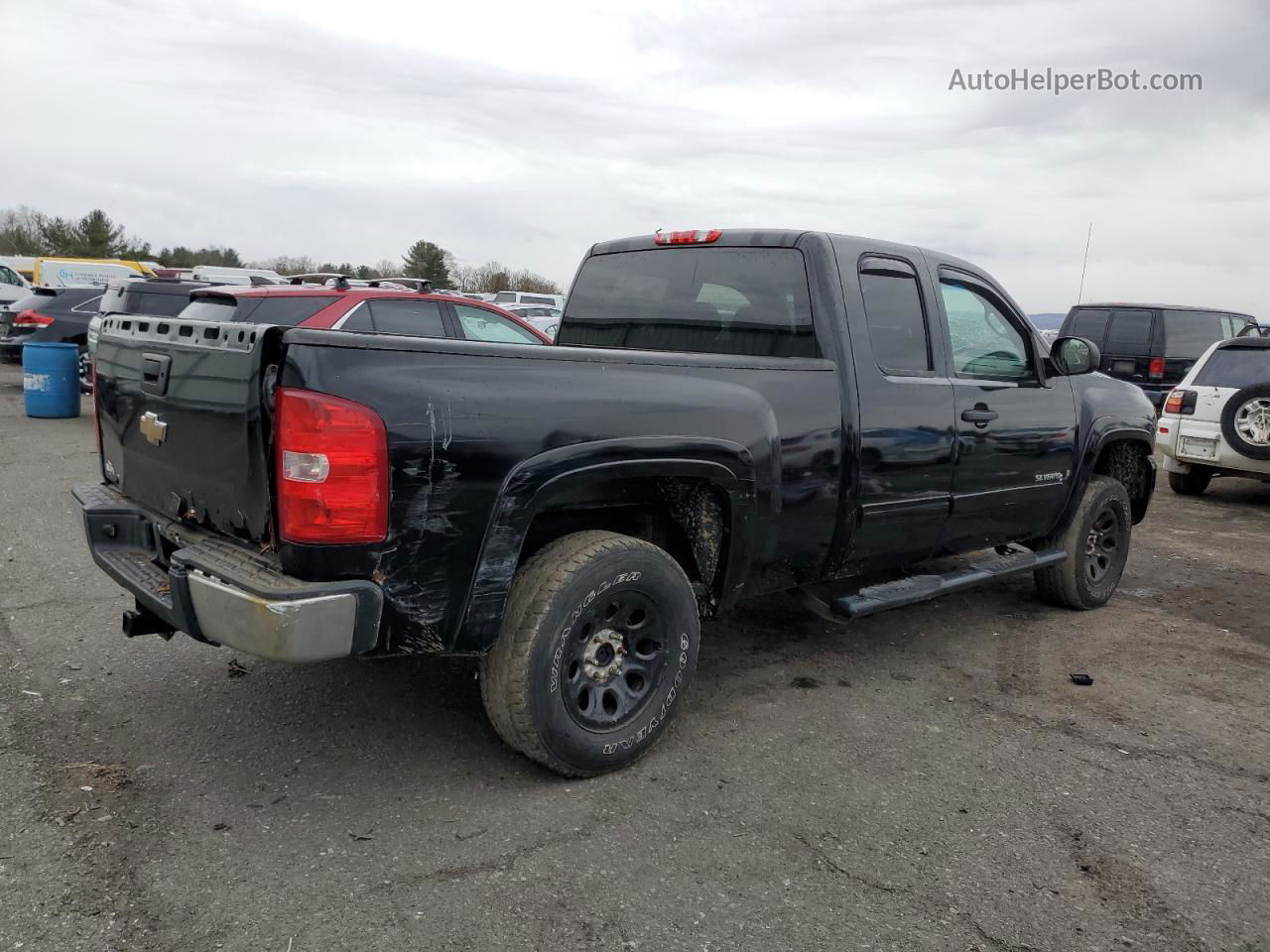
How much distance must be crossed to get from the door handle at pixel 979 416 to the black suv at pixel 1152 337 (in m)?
9.17

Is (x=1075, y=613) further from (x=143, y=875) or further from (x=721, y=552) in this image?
(x=143, y=875)

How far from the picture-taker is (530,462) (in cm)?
295

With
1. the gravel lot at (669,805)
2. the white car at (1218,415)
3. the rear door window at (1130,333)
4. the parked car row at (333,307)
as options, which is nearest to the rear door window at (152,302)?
the parked car row at (333,307)

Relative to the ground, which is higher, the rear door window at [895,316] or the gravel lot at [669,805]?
the rear door window at [895,316]

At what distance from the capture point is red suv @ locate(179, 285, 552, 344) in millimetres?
7773

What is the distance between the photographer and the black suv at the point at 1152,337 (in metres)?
12.5

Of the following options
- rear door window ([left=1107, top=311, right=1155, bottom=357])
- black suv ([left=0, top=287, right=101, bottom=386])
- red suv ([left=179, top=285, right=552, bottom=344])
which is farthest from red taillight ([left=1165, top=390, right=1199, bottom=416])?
black suv ([left=0, top=287, right=101, bottom=386])

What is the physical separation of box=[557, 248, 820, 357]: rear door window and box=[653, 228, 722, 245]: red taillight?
39 mm

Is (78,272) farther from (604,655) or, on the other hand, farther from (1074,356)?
(604,655)

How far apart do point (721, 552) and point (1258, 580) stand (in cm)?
489

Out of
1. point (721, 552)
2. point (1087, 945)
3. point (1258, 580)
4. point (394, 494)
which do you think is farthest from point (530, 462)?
point (1258, 580)

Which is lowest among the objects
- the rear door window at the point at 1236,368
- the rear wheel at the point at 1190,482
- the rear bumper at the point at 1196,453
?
the rear wheel at the point at 1190,482

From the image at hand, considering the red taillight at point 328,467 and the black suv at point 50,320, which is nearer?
the red taillight at point 328,467

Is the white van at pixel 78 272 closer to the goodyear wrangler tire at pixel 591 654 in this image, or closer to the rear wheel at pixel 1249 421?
the rear wheel at pixel 1249 421
